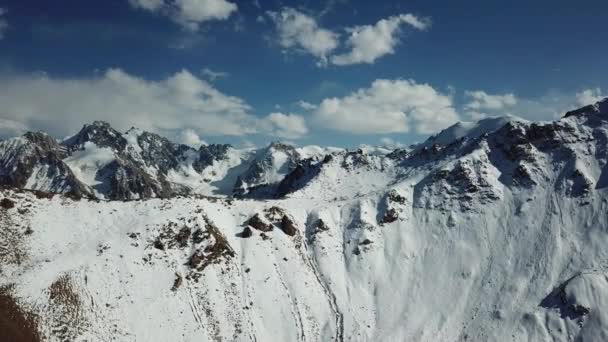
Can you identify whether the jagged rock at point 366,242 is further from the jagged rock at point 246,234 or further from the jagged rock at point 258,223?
the jagged rock at point 246,234

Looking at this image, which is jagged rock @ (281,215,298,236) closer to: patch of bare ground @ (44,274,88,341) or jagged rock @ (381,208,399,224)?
jagged rock @ (381,208,399,224)

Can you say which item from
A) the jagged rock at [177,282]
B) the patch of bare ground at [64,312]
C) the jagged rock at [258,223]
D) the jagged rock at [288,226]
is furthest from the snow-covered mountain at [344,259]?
the jagged rock at [177,282]

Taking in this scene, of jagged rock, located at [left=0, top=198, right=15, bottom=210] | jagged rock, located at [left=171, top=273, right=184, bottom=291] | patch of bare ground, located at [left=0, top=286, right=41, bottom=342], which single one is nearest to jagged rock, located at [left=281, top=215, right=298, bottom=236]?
jagged rock, located at [left=171, top=273, right=184, bottom=291]

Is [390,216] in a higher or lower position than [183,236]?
higher

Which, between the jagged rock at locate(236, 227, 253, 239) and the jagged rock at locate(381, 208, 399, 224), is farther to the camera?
the jagged rock at locate(381, 208, 399, 224)

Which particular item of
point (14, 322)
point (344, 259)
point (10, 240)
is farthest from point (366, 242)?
point (10, 240)

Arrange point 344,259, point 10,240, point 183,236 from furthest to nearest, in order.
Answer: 1. point 344,259
2. point 183,236
3. point 10,240

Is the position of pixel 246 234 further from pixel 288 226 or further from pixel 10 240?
pixel 10 240
